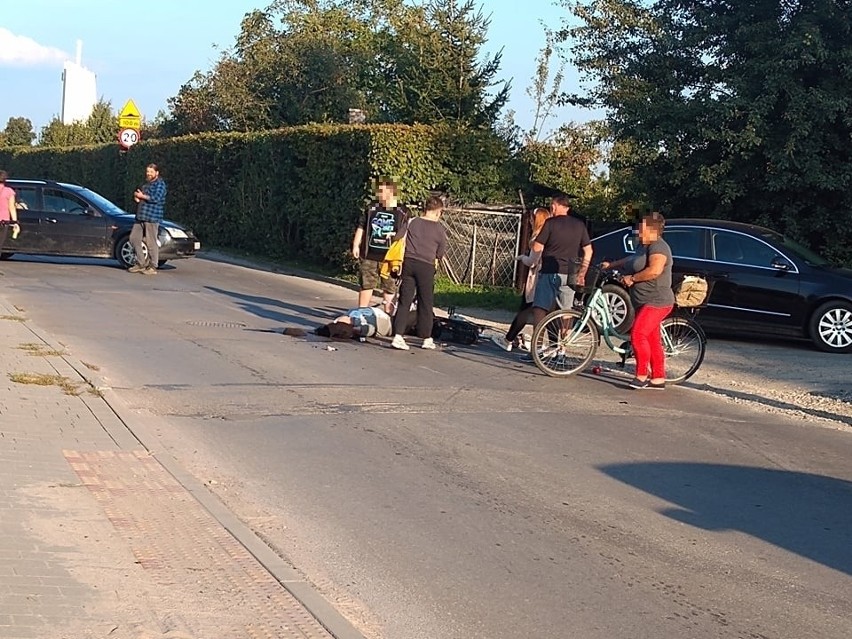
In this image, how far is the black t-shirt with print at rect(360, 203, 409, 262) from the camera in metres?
14.2

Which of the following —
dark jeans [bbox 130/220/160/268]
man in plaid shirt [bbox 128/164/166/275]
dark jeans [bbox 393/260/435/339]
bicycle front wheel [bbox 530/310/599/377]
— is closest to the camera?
bicycle front wheel [bbox 530/310/599/377]

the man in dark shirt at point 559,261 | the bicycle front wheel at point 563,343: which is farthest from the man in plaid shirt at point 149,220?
the bicycle front wheel at point 563,343

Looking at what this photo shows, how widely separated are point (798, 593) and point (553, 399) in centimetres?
504

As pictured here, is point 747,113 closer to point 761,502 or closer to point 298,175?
point 298,175

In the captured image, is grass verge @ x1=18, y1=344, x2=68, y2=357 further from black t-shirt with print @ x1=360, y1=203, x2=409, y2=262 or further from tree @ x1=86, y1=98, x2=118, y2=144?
tree @ x1=86, y1=98, x2=118, y2=144

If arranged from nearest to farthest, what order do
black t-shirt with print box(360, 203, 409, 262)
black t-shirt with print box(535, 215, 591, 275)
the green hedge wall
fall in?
black t-shirt with print box(535, 215, 591, 275) < black t-shirt with print box(360, 203, 409, 262) < the green hedge wall

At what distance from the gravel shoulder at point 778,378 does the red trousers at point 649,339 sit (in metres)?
0.68

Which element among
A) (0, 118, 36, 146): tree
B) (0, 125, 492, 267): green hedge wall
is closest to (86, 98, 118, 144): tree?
(0, 118, 36, 146): tree

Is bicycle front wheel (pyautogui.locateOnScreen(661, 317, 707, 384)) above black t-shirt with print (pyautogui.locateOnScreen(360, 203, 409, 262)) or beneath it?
beneath

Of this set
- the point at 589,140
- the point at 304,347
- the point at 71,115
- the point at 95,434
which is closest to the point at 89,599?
the point at 95,434

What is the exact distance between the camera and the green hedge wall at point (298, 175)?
70.8ft

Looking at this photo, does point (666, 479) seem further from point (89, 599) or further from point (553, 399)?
point (89, 599)

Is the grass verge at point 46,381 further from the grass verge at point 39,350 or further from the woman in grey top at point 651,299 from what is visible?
the woman in grey top at point 651,299

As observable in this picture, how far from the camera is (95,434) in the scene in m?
7.94
